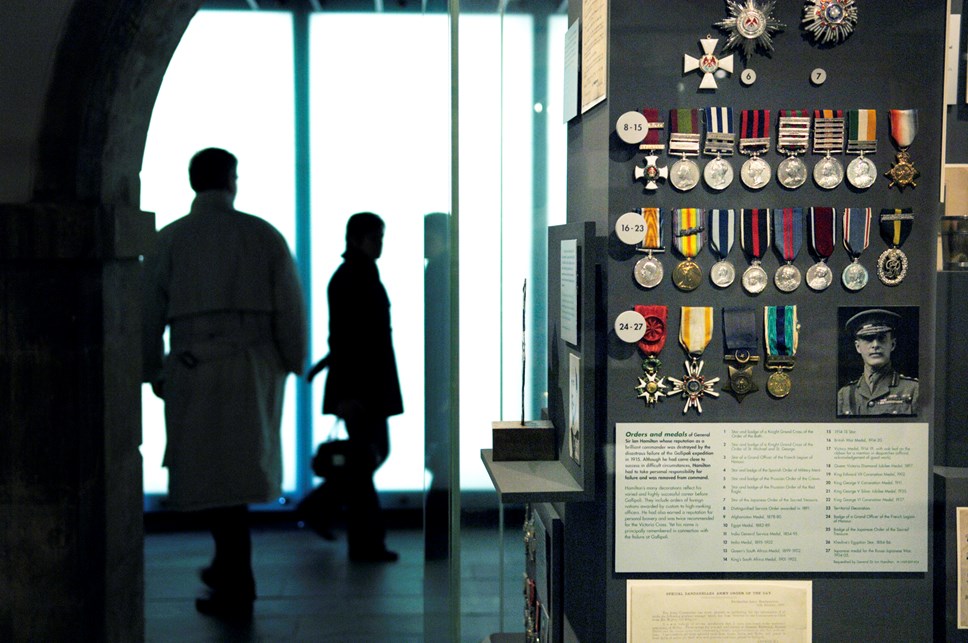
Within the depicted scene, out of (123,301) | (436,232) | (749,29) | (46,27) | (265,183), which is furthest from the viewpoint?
(265,183)

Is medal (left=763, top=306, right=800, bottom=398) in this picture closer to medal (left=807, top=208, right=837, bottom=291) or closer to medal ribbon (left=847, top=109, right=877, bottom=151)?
medal (left=807, top=208, right=837, bottom=291)

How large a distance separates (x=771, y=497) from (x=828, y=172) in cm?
54

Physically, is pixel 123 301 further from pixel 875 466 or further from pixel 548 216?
pixel 875 466

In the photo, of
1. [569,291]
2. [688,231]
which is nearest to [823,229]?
[688,231]

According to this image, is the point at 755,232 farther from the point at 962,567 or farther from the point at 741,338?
the point at 962,567

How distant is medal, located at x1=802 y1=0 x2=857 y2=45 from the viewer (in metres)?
1.74

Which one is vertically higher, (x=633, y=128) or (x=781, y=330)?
(x=633, y=128)

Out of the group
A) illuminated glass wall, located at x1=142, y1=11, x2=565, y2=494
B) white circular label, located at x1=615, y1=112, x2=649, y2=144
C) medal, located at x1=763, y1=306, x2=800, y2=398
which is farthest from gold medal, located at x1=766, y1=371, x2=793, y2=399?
illuminated glass wall, located at x1=142, y1=11, x2=565, y2=494

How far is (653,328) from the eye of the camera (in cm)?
178

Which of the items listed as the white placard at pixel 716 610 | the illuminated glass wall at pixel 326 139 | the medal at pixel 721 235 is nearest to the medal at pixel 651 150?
the medal at pixel 721 235

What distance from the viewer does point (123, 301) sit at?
3654mm

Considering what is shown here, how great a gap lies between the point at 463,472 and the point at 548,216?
51cm

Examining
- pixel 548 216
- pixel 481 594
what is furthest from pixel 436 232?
pixel 481 594

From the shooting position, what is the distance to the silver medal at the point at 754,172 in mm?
1763
